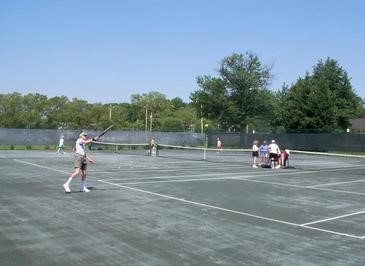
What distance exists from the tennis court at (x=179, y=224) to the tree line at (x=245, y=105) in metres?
44.9

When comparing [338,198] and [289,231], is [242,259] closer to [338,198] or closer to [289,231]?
[289,231]

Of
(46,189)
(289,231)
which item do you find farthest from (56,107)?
(289,231)

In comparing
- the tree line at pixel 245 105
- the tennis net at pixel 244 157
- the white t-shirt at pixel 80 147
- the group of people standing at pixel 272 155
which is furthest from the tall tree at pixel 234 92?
the white t-shirt at pixel 80 147

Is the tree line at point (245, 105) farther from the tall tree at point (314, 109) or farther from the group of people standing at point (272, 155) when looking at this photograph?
the group of people standing at point (272, 155)

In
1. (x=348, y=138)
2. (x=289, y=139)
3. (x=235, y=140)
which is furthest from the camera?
(x=235, y=140)

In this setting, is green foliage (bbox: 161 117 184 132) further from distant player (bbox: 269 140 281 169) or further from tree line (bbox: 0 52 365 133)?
distant player (bbox: 269 140 281 169)

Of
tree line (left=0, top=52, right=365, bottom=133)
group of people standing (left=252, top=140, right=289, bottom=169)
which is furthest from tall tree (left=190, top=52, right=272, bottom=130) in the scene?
group of people standing (left=252, top=140, right=289, bottom=169)

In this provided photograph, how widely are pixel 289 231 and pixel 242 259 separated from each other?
251 centimetres

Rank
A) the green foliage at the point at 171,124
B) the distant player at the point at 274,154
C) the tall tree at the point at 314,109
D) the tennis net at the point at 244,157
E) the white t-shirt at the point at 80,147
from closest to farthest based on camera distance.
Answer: the white t-shirt at the point at 80,147 < the distant player at the point at 274,154 < the tennis net at the point at 244,157 < the tall tree at the point at 314,109 < the green foliage at the point at 171,124

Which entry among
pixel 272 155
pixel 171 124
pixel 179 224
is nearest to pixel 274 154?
pixel 272 155

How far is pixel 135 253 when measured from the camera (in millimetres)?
7773

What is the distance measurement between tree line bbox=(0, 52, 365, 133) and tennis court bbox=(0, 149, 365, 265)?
147 feet

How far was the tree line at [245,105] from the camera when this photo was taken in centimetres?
6562

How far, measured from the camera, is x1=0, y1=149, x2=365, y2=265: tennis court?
7.68m
